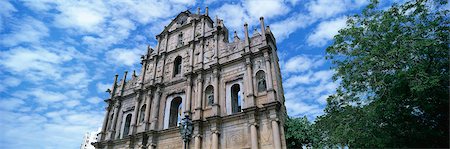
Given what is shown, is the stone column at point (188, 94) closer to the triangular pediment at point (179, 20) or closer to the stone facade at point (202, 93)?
the stone facade at point (202, 93)

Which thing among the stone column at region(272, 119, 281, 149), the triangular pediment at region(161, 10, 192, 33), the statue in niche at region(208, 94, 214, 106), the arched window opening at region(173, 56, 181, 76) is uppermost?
the triangular pediment at region(161, 10, 192, 33)

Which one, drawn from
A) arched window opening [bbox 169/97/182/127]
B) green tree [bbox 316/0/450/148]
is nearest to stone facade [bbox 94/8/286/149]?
arched window opening [bbox 169/97/182/127]

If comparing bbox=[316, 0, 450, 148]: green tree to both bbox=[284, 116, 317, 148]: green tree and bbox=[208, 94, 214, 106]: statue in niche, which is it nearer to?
bbox=[284, 116, 317, 148]: green tree

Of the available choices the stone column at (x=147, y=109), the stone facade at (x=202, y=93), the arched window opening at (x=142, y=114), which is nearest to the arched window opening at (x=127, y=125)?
the stone facade at (x=202, y=93)

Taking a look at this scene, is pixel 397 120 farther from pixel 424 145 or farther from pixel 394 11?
pixel 394 11

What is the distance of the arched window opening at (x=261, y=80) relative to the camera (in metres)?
14.9

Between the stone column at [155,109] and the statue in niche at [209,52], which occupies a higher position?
the statue in niche at [209,52]

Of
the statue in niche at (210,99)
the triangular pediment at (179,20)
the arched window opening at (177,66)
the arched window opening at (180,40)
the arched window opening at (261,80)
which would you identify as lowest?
the statue in niche at (210,99)

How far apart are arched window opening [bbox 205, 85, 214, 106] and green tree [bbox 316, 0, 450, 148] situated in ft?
24.4

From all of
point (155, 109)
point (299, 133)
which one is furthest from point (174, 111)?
point (299, 133)

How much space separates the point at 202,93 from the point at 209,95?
1.49 feet

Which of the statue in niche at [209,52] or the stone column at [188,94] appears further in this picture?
the statue in niche at [209,52]

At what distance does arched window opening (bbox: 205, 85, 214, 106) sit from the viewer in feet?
53.6

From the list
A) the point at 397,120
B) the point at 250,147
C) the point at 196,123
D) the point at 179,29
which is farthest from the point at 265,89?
the point at 179,29
